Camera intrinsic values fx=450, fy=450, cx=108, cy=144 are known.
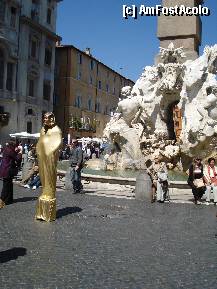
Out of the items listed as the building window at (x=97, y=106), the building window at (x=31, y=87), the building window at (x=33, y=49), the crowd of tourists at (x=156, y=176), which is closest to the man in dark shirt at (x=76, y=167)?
the crowd of tourists at (x=156, y=176)

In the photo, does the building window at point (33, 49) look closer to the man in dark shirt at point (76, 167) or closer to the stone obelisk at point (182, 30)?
the stone obelisk at point (182, 30)

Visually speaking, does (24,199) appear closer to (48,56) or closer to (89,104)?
(48,56)

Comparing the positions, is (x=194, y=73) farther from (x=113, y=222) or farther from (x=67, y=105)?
(x=67, y=105)

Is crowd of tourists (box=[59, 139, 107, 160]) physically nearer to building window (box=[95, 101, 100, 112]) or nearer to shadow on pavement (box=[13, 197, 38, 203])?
shadow on pavement (box=[13, 197, 38, 203])

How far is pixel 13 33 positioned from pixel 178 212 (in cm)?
3095

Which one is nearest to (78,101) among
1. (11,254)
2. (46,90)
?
(46,90)

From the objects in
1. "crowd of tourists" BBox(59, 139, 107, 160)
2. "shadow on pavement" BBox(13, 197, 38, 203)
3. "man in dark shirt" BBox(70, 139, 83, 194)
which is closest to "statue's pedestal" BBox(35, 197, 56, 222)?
"shadow on pavement" BBox(13, 197, 38, 203)

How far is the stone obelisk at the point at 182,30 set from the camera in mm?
15875

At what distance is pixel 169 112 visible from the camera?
16734mm

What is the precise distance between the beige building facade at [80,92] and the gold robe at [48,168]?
3607 centimetres

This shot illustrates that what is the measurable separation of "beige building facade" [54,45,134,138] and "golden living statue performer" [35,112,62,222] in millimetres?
36059

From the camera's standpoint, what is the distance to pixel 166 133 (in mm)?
15977

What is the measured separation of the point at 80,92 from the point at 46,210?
42.0 meters

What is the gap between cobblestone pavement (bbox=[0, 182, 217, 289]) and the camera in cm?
437
